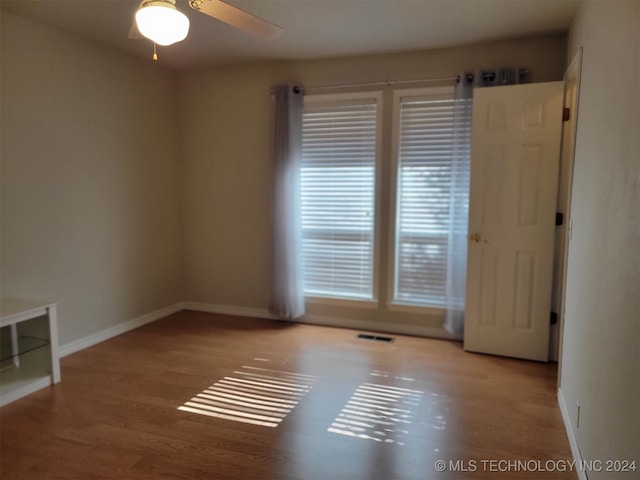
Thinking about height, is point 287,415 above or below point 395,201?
below

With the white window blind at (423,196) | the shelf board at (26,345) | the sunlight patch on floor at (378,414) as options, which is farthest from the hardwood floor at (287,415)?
the white window blind at (423,196)

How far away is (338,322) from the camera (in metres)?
4.37

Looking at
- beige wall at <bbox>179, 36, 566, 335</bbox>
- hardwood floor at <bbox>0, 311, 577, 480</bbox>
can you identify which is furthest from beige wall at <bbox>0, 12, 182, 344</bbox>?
hardwood floor at <bbox>0, 311, 577, 480</bbox>

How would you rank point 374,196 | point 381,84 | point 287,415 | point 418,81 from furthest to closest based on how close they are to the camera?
point 374,196, point 381,84, point 418,81, point 287,415

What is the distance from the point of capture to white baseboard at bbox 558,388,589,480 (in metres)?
2.04

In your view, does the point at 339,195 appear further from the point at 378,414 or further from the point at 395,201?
the point at 378,414

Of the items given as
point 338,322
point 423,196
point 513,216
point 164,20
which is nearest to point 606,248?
point 513,216

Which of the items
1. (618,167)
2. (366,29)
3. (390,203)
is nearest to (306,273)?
(390,203)

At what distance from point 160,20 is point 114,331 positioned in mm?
3113

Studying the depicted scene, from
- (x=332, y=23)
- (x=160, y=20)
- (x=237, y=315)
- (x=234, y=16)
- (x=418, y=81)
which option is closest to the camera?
(x=160, y=20)

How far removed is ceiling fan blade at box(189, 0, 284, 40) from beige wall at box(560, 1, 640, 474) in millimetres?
1608

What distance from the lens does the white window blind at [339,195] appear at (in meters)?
4.11

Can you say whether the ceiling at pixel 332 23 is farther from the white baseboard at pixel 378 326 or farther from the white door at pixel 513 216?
the white baseboard at pixel 378 326

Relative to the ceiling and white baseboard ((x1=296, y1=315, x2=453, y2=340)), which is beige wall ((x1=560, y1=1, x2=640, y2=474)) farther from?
white baseboard ((x1=296, y1=315, x2=453, y2=340))
